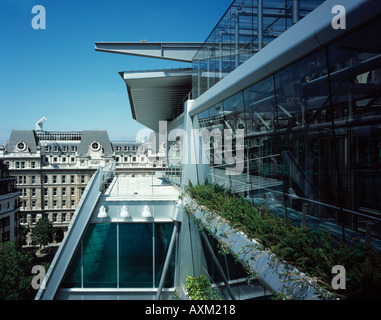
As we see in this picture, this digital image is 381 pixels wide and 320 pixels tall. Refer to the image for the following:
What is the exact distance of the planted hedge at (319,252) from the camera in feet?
9.71

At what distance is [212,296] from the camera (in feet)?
27.1

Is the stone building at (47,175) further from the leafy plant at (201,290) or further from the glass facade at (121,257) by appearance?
the leafy plant at (201,290)

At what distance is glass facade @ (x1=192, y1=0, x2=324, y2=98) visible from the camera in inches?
191

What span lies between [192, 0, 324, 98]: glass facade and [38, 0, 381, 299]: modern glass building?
1.0 inches

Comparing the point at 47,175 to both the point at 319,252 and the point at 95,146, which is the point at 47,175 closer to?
the point at 95,146

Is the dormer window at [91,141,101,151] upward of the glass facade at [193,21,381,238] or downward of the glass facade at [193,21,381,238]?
upward

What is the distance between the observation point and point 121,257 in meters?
10.3

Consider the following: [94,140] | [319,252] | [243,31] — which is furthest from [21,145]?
[319,252]

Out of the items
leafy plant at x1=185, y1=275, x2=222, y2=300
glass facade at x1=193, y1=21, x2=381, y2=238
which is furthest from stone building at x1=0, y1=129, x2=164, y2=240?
glass facade at x1=193, y1=21, x2=381, y2=238

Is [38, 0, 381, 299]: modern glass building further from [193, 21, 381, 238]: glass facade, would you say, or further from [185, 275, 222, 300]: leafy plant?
[185, 275, 222, 300]: leafy plant

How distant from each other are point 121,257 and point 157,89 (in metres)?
11.2

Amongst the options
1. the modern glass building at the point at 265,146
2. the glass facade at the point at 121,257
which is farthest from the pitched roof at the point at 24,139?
the modern glass building at the point at 265,146
